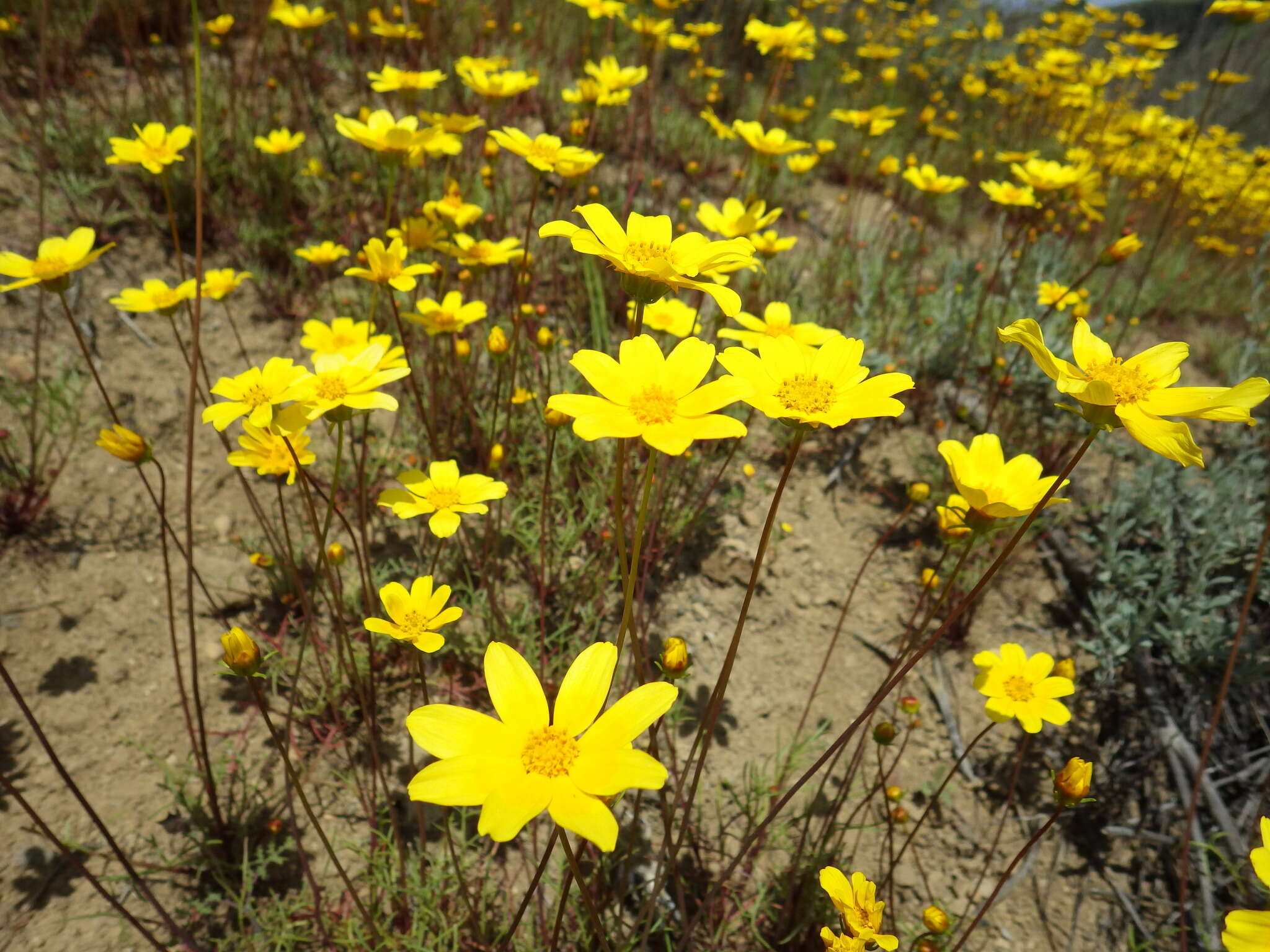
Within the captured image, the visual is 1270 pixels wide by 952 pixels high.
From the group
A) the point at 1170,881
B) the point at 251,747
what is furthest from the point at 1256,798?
the point at 251,747

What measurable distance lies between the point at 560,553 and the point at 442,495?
0.86 metres

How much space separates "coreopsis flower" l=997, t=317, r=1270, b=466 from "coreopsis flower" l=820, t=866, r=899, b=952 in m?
0.93

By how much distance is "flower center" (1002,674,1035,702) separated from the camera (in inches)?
60.1

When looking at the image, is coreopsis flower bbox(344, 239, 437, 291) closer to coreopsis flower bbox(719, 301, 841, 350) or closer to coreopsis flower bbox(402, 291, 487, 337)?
coreopsis flower bbox(402, 291, 487, 337)

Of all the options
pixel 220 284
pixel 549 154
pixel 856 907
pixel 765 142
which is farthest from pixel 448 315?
pixel 856 907

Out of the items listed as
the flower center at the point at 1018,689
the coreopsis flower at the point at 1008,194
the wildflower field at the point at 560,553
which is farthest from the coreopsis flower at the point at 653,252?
the coreopsis flower at the point at 1008,194

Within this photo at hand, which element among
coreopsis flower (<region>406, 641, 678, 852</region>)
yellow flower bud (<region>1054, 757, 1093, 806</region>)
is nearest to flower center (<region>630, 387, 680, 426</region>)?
coreopsis flower (<region>406, 641, 678, 852</region>)

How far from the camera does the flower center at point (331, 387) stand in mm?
1305

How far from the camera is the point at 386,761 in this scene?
77.0 inches

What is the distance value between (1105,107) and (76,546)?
9356 mm

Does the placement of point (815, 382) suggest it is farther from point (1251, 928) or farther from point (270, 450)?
point (270, 450)

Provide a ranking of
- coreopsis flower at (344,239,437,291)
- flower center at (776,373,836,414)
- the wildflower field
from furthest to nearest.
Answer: coreopsis flower at (344,239,437,291) → the wildflower field → flower center at (776,373,836,414)

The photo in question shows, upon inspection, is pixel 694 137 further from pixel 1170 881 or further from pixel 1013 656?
pixel 1170 881

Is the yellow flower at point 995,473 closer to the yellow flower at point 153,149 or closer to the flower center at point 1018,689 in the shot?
the flower center at point 1018,689
